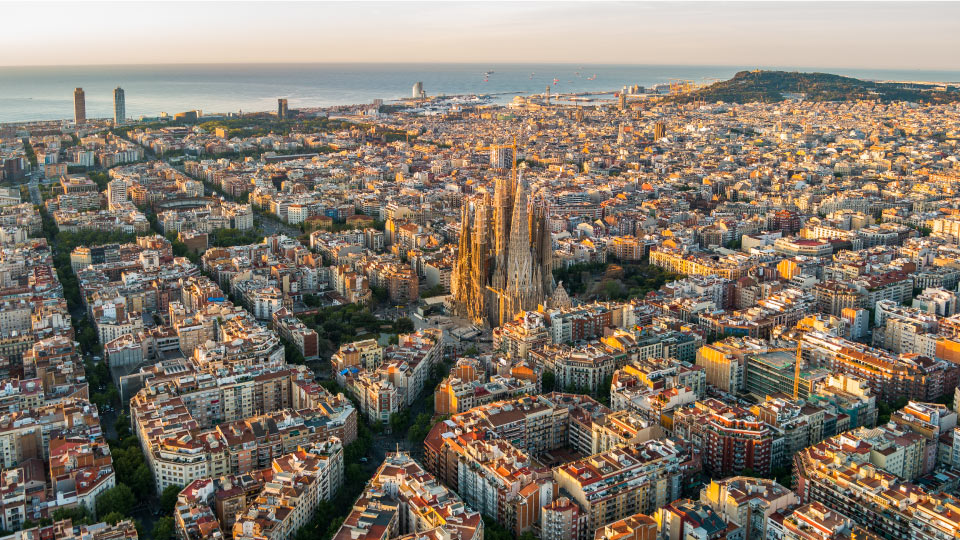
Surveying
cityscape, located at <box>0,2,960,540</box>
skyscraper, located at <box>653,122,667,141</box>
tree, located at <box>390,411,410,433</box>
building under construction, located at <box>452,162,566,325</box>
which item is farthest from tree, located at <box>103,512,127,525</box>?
skyscraper, located at <box>653,122,667,141</box>

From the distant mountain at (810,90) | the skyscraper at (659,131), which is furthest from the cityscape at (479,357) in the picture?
the distant mountain at (810,90)

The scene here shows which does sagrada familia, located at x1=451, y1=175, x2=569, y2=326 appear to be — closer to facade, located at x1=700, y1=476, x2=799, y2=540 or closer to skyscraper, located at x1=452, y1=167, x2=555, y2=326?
skyscraper, located at x1=452, y1=167, x2=555, y2=326

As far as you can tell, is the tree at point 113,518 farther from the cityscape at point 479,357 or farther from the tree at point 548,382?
the tree at point 548,382

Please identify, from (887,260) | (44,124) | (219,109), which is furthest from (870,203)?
(219,109)

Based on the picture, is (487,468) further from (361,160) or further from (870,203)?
(361,160)

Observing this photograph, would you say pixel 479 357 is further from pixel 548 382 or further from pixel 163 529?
pixel 163 529

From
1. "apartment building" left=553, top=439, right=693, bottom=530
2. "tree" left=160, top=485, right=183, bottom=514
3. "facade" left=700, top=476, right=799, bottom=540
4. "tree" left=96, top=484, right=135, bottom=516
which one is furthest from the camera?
"tree" left=160, top=485, right=183, bottom=514
